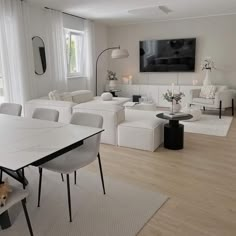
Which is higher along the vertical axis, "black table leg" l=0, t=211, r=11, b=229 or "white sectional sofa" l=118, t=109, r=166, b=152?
"white sectional sofa" l=118, t=109, r=166, b=152

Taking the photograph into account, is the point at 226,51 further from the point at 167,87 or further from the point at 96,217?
the point at 96,217

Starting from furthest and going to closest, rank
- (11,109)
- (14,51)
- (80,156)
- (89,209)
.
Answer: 1. (14,51)
2. (11,109)
3. (80,156)
4. (89,209)

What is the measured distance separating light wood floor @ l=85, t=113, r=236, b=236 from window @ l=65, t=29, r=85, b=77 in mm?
3366

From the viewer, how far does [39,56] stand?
540 cm

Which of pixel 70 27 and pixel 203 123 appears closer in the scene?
pixel 203 123

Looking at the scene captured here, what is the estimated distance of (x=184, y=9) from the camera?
5.70 metres

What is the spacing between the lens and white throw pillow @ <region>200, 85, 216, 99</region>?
5.90 meters

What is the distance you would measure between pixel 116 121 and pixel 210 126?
2179 millimetres

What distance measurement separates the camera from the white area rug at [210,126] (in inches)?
184

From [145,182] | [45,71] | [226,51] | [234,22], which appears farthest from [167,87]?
[145,182]

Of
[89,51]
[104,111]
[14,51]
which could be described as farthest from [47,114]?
[89,51]

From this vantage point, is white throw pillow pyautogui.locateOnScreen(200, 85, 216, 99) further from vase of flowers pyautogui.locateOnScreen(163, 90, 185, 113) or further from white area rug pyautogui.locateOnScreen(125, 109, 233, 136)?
vase of flowers pyautogui.locateOnScreen(163, 90, 185, 113)

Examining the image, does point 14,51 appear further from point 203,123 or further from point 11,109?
point 203,123

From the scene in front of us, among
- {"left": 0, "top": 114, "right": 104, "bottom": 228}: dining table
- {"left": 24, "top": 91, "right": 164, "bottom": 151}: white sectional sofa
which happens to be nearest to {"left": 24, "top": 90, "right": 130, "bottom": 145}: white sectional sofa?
{"left": 24, "top": 91, "right": 164, "bottom": 151}: white sectional sofa
